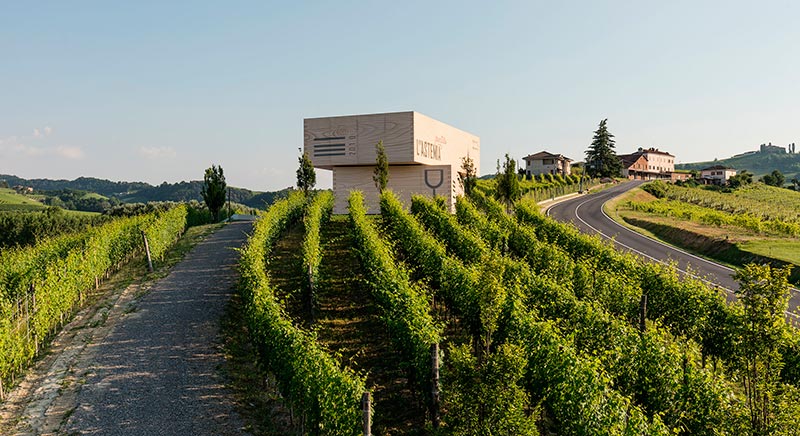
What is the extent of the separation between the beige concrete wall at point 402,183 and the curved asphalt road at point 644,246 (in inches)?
403

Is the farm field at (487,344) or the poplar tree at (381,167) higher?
the poplar tree at (381,167)

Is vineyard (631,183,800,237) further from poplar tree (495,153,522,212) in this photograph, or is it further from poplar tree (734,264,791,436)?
poplar tree (734,264,791,436)

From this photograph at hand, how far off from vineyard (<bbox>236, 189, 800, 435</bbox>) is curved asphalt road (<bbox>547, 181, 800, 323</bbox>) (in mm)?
2144

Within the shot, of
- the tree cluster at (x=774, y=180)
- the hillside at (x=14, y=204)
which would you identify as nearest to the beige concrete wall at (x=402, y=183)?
the hillside at (x=14, y=204)

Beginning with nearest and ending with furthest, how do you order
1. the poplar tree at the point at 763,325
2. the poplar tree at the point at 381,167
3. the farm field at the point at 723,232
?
the poplar tree at the point at 763,325, the farm field at the point at 723,232, the poplar tree at the point at 381,167

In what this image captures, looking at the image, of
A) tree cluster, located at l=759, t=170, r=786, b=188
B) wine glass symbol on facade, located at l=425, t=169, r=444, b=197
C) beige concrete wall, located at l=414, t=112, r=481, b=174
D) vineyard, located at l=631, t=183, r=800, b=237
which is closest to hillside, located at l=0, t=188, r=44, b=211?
beige concrete wall, located at l=414, t=112, r=481, b=174

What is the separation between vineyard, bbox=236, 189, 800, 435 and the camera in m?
7.59

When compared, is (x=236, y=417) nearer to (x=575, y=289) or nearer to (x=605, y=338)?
(x=605, y=338)

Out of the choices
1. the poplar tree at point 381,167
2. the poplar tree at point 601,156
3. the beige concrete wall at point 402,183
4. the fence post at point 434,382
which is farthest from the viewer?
the poplar tree at point 601,156

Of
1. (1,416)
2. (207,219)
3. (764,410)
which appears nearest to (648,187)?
(207,219)

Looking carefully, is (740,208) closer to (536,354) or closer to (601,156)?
(601,156)

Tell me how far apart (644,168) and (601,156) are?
35.9 m

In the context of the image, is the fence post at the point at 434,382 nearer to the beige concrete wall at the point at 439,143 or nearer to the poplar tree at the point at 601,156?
the beige concrete wall at the point at 439,143

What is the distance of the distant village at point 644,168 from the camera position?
9888 cm
